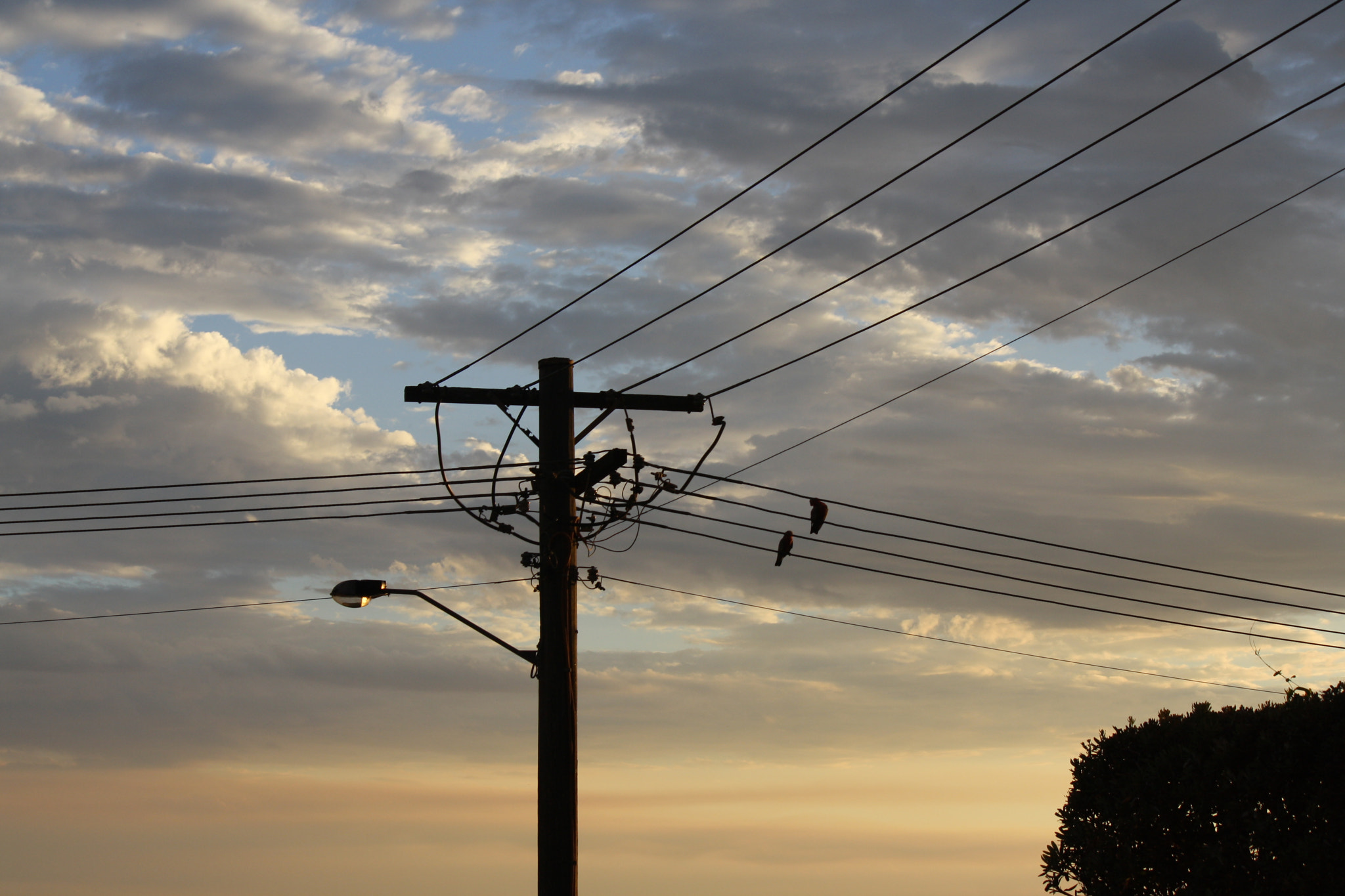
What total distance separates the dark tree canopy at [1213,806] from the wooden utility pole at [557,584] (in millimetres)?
6265

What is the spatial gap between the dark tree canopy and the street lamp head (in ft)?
31.9

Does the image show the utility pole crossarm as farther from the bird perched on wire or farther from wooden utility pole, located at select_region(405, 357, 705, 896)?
the bird perched on wire

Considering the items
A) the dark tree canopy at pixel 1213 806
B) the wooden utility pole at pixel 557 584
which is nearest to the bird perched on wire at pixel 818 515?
the wooden utility pole at pixel 557 584

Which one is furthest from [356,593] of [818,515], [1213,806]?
[1213,806]

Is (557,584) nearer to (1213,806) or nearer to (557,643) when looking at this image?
(557,643)

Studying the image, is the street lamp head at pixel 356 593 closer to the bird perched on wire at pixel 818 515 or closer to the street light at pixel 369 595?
the street light at pixel 369 595

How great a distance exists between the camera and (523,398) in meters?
17.9

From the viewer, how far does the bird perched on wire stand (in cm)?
1830

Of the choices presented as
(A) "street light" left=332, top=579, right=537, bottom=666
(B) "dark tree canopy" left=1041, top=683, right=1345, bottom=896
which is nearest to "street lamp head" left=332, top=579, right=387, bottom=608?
(A) "street light" left=332, top=579, right=537, bottom=666

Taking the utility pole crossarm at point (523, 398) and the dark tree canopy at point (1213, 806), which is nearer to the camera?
the dark tree canopy at point (1213, 806)

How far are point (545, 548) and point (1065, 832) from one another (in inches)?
306

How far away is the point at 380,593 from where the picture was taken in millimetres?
17344

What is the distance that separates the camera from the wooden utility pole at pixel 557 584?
1611cm

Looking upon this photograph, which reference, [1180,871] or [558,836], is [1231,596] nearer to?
[1180,871]
